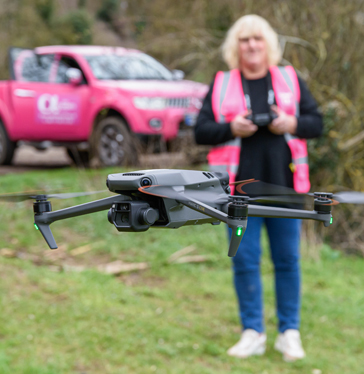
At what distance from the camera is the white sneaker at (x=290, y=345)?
3.75 metres

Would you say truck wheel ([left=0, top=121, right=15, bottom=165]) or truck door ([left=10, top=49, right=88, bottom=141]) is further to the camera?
truck wheel ([left=0, top=121, right=15, bottom=165])

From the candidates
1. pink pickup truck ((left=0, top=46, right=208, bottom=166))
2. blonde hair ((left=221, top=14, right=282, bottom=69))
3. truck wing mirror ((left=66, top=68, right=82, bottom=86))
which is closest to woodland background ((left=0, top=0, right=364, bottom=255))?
pink pickup truck ((left=0, top=46, right=208, bottom=166))

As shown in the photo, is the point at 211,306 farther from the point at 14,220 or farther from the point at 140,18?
the point at 140,18

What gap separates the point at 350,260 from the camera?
6.28 meters

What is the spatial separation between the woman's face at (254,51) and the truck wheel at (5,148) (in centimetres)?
646

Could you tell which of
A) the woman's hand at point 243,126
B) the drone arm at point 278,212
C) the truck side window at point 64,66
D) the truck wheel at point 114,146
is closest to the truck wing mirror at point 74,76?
the truck side window at point 64,66

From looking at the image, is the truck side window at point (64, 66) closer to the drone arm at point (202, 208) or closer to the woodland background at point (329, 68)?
the woodland background at point (329, 68)

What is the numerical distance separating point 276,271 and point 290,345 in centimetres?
55

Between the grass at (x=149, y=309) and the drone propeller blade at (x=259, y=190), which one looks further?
the grass at (x=149, y=309)

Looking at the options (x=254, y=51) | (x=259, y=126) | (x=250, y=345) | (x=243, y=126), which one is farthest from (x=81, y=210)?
(x=250, y=345)

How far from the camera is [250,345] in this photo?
377 centimetres

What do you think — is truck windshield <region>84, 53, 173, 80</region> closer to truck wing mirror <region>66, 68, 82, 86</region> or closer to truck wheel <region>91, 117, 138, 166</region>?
truck wing mirror <region>66, 68, 82, 86</region>

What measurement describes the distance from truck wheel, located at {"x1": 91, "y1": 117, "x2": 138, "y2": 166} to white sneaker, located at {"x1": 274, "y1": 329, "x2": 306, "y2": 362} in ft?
5.23

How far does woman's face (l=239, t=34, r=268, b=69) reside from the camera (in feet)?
10.6
